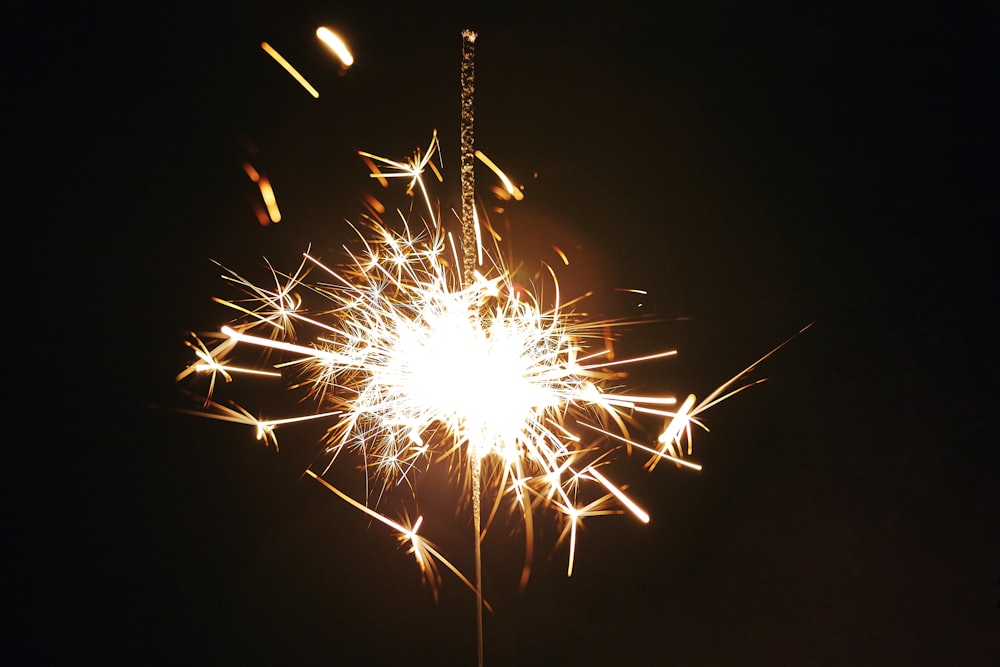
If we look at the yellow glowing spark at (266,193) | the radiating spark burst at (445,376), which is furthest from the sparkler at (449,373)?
the yellow glowing spark at (266,193)

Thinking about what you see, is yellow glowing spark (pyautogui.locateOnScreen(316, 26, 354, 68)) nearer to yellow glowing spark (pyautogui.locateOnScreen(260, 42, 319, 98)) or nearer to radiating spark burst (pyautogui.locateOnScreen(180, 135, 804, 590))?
yellow glowing spark (pyautogui.locateOnScreen(260, 42, 319, 98))

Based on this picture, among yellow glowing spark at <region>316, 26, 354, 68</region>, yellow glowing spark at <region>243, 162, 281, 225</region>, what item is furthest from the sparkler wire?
yellow glowing spark at <region>243, 162, 281, 225</region>

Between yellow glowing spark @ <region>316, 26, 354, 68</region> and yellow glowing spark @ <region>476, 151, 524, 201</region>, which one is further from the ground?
yellow glowing spark @ <region>316, 26, 354, 68</region>

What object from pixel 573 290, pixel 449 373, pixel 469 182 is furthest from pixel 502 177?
pixel 449 373

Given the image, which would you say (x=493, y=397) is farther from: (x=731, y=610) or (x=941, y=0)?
(x=941, y=0)

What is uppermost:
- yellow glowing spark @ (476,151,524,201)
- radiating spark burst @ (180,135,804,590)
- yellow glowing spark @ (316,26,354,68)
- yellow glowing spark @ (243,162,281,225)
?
yellow glowing spark @ (316,26,354,68)

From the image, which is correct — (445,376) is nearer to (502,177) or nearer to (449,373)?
(449,373)

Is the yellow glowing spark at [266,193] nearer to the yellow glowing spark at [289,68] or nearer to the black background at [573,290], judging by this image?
the black background at [573,290]
